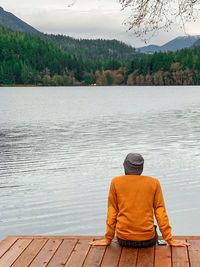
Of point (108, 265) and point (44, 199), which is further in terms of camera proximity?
point (44, 199)

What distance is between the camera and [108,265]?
4.25 m

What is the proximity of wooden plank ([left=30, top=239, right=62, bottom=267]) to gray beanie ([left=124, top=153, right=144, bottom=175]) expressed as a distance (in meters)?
→ 1.35

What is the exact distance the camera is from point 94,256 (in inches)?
177

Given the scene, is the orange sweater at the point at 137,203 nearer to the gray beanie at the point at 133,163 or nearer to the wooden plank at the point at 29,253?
the gray beanie at the point at 133,163

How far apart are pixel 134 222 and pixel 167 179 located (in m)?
6.26

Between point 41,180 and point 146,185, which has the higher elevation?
point 146,185

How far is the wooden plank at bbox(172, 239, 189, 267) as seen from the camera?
425 centimetres

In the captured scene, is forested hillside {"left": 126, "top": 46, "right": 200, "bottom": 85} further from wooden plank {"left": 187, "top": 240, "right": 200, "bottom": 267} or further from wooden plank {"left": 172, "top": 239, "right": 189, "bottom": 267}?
wooden plank {"left": 172, "top": 239, "right": 189, "bottom": 267}

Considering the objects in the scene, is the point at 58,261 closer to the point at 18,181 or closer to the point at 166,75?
the point at 18,181

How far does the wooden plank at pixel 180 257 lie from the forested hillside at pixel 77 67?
150 metres

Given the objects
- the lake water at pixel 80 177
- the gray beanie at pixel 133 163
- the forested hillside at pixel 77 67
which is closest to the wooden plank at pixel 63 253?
the gray beanie at pixel 133 163

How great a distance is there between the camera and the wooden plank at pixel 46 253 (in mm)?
4367

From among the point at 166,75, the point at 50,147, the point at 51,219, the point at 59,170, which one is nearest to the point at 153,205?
the point at 51,219

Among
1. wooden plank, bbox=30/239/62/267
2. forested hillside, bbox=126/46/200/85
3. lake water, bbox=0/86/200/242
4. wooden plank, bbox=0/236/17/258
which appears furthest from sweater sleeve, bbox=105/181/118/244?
forested hillside, bbox=126/46/200/85
